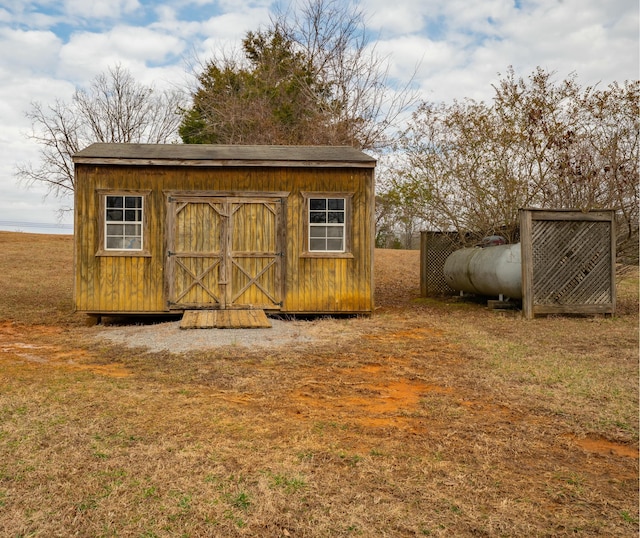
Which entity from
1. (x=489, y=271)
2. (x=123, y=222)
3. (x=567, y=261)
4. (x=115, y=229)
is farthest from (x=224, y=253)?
(x=567, y=261)

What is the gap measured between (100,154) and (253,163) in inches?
115

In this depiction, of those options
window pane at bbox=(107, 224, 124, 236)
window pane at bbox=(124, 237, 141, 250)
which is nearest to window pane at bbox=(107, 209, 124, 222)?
window pane at bbox=(107, 224, 124, 236)

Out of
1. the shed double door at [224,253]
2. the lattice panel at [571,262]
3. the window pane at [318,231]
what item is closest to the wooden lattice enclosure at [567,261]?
the lattice panel at [571,262]

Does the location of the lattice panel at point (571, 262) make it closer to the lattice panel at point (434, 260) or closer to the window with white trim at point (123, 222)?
the lattice panel at point (434, 260)

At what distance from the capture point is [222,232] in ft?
37.4

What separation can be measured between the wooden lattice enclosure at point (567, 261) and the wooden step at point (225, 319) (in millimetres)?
5435

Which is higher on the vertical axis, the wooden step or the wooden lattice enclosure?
the wooden lattice enclosure

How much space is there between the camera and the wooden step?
9.84m

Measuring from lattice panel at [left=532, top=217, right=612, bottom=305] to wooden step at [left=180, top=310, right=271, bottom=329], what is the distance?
563 centimetres

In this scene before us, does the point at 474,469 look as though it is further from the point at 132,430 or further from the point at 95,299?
the point at 95,299

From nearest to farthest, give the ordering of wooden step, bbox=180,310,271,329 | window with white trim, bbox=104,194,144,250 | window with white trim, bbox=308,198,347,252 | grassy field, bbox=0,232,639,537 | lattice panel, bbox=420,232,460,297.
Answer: grassy field, bbox=0,232,639,537 < wooden step, bbox=180,310,271,329 < window with white trim, bbox=104,194,144,250 < window with white trim, bbox=308,198,347,252 < lattice panel, bbox=420,232,460,297

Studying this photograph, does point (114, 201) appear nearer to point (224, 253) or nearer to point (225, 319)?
point (224, 253)

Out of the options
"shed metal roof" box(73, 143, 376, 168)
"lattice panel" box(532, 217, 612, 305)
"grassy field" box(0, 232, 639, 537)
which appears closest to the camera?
"grassy field" box(0, 232, 639, 537)

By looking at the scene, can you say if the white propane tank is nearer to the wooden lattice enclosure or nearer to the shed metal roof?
the wooden lattice enclosure
